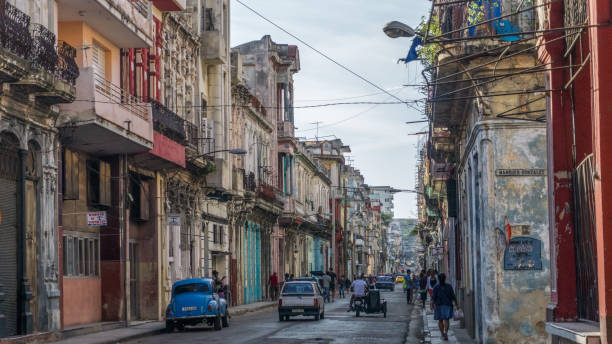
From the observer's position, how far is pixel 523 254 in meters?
19.3

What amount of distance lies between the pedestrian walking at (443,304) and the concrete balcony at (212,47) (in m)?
20.0

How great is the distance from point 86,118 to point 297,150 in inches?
1834

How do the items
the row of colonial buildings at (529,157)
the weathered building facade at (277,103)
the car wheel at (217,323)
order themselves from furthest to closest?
the weathered building facade at (277,103)
the car wheel at (217,323)
the row of colonial buildings at (529,157)

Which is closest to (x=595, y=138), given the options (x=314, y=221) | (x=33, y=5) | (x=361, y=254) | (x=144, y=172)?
(x=33, y=5)

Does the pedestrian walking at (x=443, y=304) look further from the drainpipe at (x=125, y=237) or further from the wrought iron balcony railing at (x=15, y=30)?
the wrought iron balcony railing at (x=15, y=30)

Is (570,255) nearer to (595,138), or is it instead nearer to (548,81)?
(548,81)

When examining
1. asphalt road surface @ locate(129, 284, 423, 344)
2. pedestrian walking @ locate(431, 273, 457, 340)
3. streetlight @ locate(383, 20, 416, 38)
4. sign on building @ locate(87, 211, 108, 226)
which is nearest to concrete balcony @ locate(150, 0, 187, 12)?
sign on building @ locate(87, 211, 108, 226)

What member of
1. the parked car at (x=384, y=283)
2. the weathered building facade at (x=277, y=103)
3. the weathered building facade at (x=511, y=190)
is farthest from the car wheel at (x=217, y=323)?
the parked car at (x=384, y=283)

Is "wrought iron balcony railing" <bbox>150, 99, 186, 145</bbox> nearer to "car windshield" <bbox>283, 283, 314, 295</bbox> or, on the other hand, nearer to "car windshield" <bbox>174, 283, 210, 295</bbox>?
"car windshield" <bbox>174, 283, 210, 295</bbox>

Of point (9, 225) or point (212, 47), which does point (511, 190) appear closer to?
point (9, 225)

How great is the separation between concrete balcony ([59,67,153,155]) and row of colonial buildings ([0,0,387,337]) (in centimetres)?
5

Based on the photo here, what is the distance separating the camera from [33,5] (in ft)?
74.2

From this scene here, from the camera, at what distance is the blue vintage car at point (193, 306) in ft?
91.5

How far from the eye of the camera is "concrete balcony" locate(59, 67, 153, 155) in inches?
966
